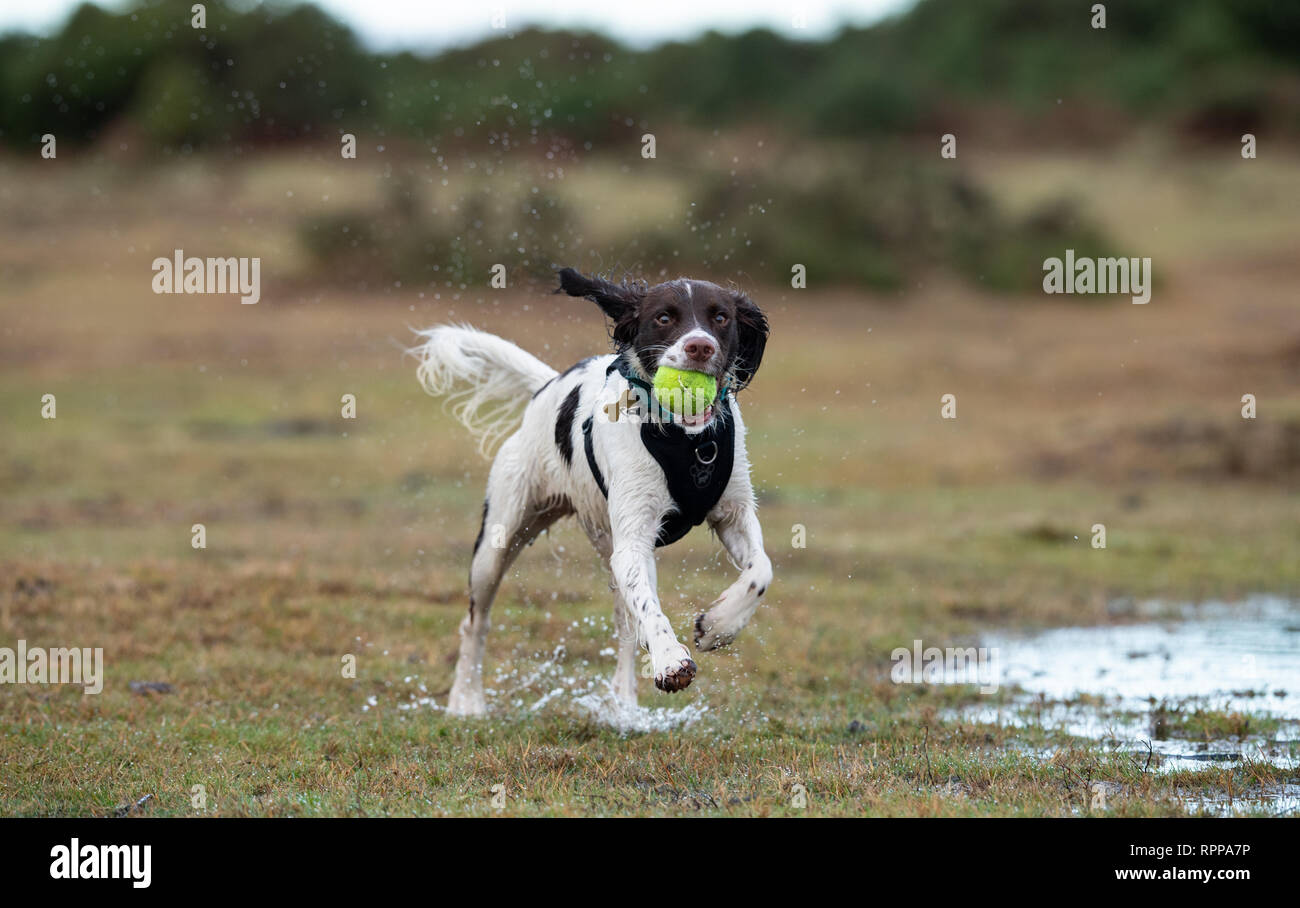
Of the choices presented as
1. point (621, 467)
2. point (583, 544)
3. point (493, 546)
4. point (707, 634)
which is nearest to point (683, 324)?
point (621, 467)

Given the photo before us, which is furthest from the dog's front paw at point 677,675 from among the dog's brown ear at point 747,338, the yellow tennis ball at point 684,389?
the dog's brown ear at point 747,338

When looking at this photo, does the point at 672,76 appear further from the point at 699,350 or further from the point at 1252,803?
the point at 1252,803

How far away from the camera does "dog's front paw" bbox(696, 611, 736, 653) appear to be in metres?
6.07

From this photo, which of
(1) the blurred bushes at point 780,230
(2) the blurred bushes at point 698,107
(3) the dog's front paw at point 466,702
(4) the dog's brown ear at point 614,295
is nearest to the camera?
(4) the dog's brown ear at point 614,295

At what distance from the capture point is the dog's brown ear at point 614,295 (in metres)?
6.46

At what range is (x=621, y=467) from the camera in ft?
21.1

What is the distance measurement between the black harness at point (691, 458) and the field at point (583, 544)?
3.56 feet

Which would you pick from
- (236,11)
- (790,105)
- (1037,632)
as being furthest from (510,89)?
(1037,632)

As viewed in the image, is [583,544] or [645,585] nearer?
[645,585]

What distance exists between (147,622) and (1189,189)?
33.9m

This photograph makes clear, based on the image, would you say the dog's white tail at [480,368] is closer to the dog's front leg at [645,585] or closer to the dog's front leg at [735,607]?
the dog's front leg at [645,585]

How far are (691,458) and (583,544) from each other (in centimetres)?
524

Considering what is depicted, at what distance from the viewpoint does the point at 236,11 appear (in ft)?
177
